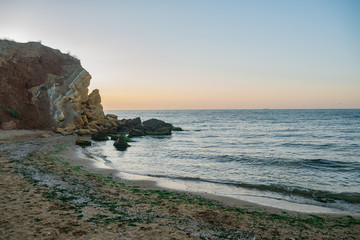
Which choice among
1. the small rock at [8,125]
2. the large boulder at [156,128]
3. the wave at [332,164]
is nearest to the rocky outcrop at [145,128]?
the large boulder at [156,128]

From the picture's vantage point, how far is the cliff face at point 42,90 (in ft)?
105

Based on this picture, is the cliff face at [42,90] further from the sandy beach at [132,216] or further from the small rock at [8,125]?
the sandy beach at [132,216]

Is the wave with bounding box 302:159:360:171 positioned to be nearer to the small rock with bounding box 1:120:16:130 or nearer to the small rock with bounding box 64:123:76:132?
the small rock with bounding box 64:123:76:132

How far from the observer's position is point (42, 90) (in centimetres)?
3516

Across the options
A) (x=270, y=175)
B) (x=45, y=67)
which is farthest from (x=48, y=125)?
(x=270, y=175)

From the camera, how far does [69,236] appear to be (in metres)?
5.46

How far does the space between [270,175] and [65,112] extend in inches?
1213

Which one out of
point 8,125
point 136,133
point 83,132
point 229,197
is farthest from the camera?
point 136,133

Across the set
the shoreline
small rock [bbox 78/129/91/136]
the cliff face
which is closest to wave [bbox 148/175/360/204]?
the shoreline

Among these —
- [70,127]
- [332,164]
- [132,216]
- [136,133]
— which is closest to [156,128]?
[136,133]

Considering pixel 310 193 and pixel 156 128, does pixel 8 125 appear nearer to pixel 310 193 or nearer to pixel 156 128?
pixel 156 128

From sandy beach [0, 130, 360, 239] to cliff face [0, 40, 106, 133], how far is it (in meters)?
24.5

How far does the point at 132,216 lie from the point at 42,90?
114 feet

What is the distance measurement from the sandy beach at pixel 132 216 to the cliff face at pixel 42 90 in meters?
24.5
